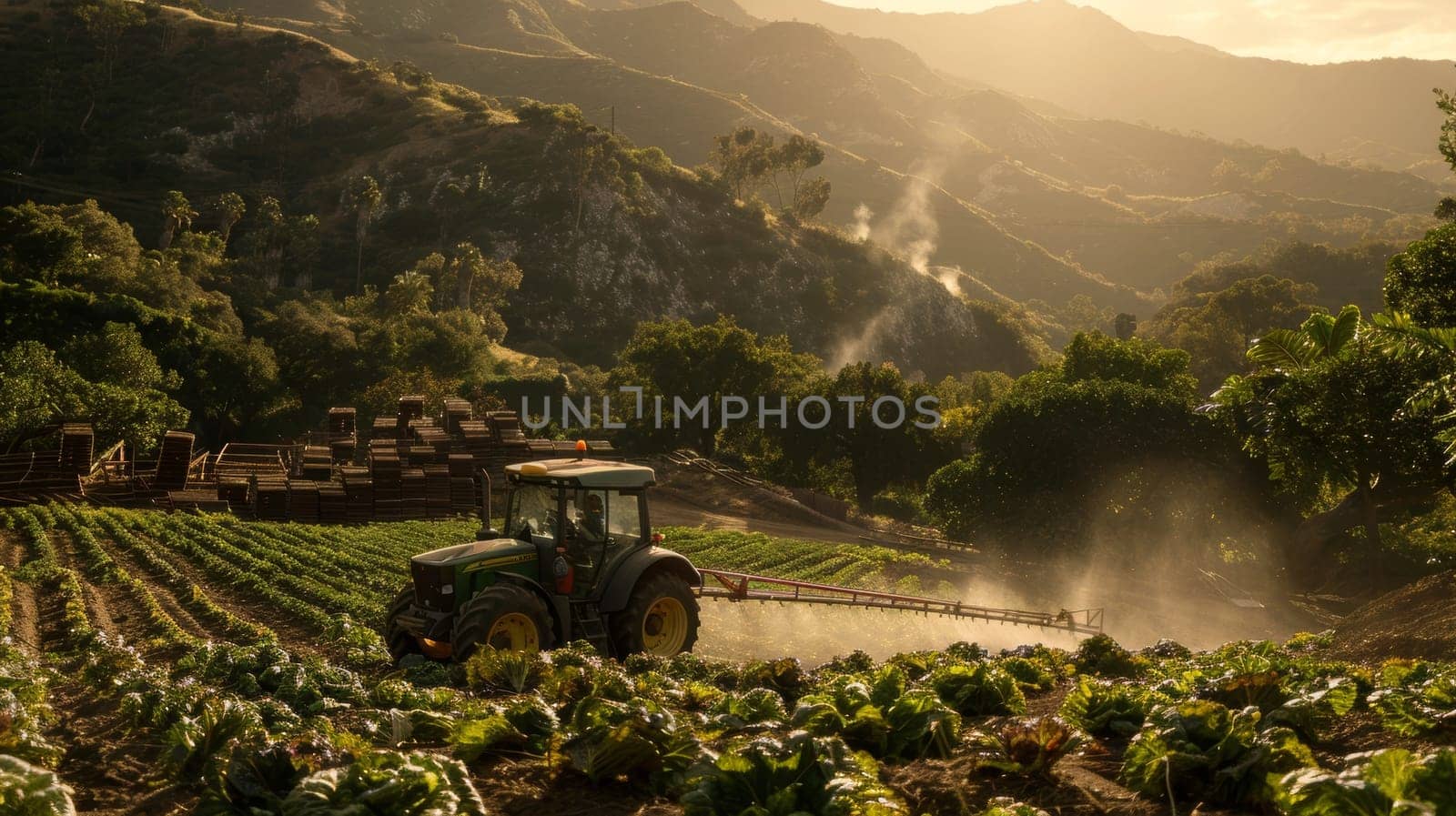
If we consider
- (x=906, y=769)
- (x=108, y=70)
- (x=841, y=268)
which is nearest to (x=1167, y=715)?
(x=906, y=769)

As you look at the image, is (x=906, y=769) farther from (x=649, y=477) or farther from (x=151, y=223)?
(x=151, y=223)

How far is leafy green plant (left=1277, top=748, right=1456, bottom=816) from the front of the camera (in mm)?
4180

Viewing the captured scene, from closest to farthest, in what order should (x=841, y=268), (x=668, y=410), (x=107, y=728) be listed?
1. (x=107, y=728)
2. (x=668, y=410)
3. (x=841, y=268)

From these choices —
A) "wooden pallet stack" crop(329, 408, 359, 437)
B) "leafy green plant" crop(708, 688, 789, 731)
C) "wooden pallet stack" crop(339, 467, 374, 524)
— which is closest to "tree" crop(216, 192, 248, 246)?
"wooden pallet stack" crop(329, 408, 359, 437)

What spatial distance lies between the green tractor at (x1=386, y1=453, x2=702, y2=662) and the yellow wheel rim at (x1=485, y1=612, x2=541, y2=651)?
0.01 m

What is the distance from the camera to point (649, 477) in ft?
50.5

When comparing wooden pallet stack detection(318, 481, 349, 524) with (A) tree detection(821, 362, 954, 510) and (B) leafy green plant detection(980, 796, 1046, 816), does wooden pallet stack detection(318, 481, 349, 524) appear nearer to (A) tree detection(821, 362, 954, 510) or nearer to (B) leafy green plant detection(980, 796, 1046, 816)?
(A) tree detection(821, 362, 954, 510)

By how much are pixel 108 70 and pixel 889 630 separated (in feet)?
456

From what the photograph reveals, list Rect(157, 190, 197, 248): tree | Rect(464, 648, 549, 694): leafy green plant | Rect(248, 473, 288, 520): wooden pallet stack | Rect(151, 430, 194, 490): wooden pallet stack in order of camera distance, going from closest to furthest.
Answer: Rect(464, 648, 549, 694): leafy green plant, Rect(151, 430, 194, 490): wooden pallet stack, Rect(248, 473, 288, 520): wooden pallet stack, Rect(157, 190, 197, 248): tree

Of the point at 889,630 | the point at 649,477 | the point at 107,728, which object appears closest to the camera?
the point at 107,728

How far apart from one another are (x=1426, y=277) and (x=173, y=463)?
40604mm

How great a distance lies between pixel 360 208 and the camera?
106 m

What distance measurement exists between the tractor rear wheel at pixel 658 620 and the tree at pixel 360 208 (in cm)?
9257

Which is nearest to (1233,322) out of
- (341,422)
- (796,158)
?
(796,158)
